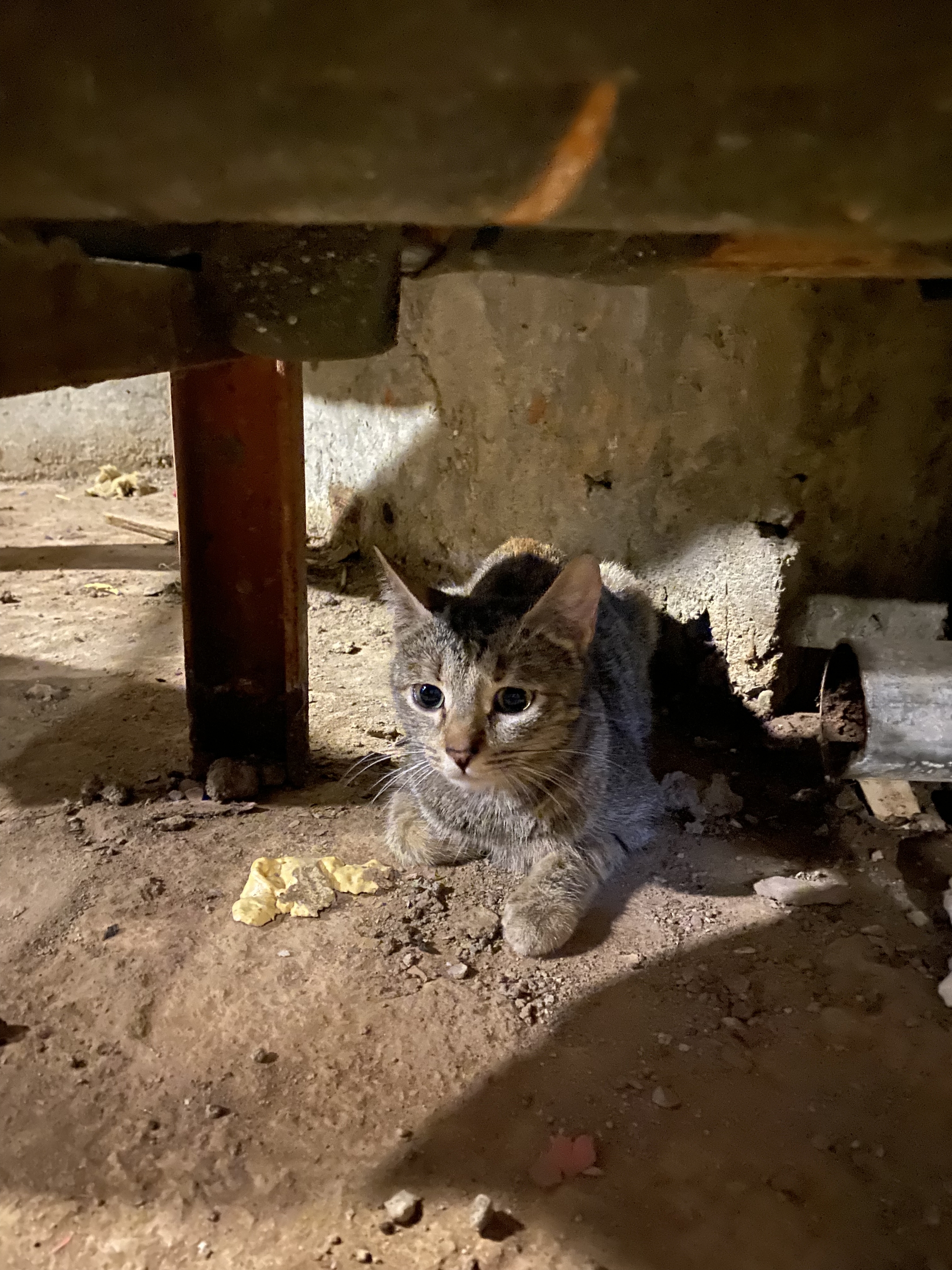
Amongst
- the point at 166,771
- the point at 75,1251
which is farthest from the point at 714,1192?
the point at 166,771

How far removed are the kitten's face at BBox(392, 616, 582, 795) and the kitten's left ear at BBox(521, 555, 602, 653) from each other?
33 mm

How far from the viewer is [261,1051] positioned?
5.77 ft

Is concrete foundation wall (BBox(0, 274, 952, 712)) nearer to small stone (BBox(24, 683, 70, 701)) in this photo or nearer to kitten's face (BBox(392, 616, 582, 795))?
kitten's face (BBox(392, 616, 582, 795))

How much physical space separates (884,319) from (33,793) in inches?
112

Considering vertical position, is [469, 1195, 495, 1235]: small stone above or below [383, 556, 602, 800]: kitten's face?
below

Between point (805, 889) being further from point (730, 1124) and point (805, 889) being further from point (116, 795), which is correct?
point (116, 795)

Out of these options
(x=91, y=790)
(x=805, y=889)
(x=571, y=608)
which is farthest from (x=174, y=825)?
(x=805, y=889)

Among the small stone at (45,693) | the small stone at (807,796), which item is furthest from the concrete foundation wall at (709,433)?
the small stone at (45,693)

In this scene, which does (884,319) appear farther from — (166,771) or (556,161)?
(166,771)

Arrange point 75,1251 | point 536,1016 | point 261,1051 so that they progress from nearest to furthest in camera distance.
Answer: point 75,1251 → point 261,1051 → point 536,1016

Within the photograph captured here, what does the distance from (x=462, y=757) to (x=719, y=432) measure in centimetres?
149

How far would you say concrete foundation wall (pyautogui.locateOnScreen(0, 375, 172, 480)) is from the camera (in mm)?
6066

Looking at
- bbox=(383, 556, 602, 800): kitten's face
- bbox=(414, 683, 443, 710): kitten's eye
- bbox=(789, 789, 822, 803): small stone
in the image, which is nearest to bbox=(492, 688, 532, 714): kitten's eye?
bbox=(383, 556, 602, 800): kitten's face

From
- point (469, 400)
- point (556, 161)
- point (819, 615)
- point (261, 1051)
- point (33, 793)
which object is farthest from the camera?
point (469, 400)
